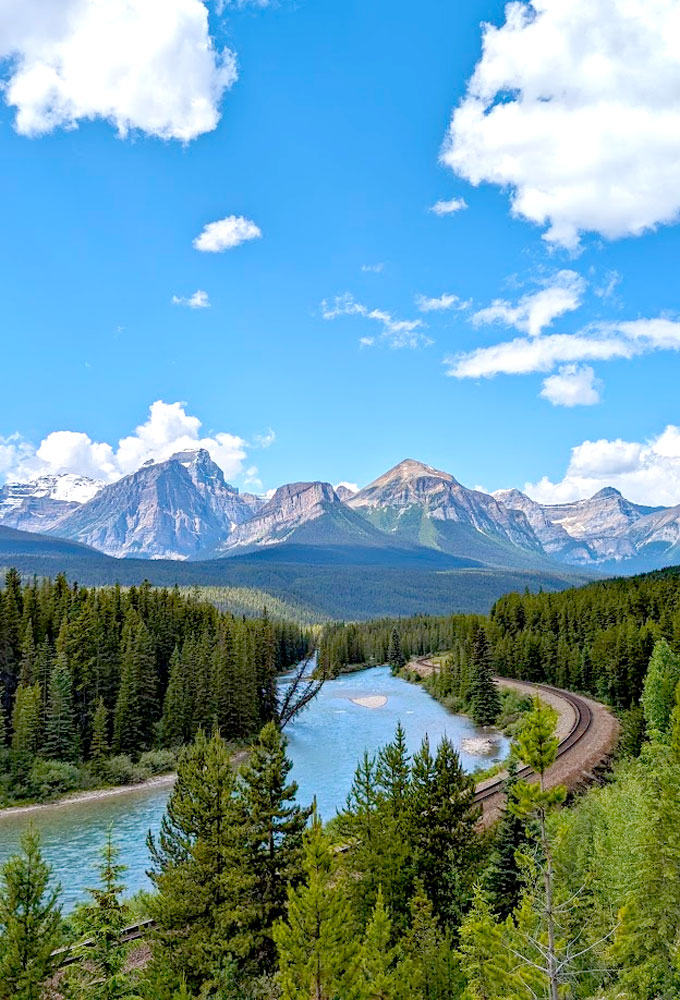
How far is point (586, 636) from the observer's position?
10875 centimetres

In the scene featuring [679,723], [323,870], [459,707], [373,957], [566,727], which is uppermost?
[679,723]

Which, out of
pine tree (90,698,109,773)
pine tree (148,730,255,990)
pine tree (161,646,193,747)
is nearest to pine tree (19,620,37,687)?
pine tree (90,698,109,773)

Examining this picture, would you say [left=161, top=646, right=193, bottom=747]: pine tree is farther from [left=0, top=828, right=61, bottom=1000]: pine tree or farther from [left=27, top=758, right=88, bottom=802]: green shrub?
[left=0, top=828, right=61, bottom=1000]: pine tree

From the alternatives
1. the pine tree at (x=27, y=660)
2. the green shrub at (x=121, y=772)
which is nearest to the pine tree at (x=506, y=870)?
the green shrub at (x=121, y=772)

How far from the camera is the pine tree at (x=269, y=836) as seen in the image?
25844 millimetres

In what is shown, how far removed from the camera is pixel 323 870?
2158 cm

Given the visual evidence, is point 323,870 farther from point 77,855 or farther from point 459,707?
point 459,707

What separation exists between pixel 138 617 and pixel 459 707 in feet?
177

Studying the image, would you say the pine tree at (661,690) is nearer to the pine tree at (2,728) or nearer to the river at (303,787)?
the river at (303,787)

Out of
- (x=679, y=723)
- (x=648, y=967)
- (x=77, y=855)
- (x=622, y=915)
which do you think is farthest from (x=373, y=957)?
(x=77, y=855)

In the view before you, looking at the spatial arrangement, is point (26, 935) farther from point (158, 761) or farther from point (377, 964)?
point (158, 761)

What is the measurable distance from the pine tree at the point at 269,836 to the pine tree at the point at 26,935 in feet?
25.7

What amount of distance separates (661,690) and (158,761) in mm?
52287

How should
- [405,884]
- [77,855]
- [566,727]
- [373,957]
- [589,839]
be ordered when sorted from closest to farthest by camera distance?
[373,957]
[405,884]
[589,839]
[77,855]
[566,727]
